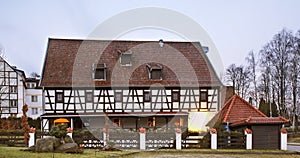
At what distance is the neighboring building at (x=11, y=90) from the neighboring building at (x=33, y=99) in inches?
133

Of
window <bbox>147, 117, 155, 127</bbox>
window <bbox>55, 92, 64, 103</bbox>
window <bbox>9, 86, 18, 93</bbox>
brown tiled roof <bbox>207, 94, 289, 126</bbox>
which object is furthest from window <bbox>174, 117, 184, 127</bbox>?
window <bbox>9, 86, 18, 93</bbox>

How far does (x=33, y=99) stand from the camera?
142 feet

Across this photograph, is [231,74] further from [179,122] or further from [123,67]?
[123,67]

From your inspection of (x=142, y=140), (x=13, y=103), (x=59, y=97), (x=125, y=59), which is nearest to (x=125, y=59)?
(x=125, y=59)

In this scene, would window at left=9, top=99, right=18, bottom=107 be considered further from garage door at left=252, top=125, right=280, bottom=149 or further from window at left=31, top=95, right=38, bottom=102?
garage door at left=252, top=125, right=280, bottom=149

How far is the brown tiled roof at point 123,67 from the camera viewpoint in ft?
78.5

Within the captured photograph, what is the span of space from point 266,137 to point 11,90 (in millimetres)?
31926

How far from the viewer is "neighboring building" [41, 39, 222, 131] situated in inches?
921

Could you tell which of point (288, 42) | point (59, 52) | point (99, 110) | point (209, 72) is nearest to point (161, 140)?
point (99, 110)

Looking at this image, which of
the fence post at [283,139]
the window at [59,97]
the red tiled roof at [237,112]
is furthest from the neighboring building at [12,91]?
the fence post at [283,139]

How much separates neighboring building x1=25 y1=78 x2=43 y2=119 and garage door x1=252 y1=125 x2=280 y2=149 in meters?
33.1

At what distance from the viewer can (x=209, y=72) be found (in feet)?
84.1

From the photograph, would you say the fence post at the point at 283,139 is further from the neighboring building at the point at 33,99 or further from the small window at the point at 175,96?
the neighboring building at the point at 33,99

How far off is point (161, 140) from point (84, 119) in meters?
8.03
